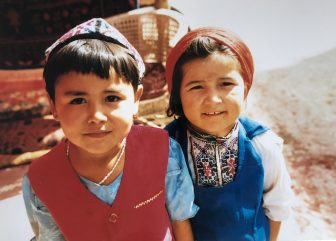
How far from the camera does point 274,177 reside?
1.52 meters

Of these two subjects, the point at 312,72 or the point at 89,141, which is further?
the point at 312,72

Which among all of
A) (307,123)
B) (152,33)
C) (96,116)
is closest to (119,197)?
(96,116)

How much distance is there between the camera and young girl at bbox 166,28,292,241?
137 centimetres

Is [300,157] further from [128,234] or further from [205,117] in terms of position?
[128,234]

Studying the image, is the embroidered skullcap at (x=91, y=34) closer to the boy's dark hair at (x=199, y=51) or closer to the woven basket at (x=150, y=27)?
the boy's dark hair at (x=199, y=51)

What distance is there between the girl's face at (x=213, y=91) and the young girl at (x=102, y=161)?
0.16m

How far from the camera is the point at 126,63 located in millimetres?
1236

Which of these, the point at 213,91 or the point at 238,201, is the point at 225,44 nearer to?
the point at 213,91

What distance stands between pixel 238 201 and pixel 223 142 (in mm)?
250

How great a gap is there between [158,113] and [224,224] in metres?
1.48

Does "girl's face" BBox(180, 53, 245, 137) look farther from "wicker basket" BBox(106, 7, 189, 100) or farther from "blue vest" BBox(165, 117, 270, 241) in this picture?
"wicker basket" BBox(106, 7, 189, 100)

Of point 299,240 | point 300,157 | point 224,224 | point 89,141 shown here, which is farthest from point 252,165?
point 300,157

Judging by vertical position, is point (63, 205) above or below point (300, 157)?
above

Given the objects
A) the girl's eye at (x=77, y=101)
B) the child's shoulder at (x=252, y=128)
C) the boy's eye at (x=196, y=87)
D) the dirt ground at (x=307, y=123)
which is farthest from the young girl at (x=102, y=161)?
the dirt ground at (x=307, y=123)
